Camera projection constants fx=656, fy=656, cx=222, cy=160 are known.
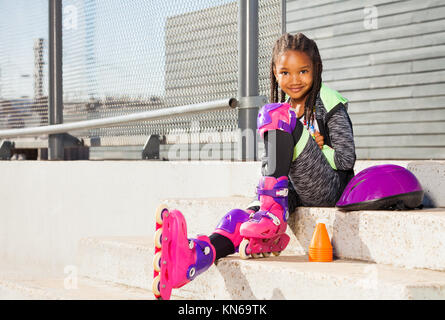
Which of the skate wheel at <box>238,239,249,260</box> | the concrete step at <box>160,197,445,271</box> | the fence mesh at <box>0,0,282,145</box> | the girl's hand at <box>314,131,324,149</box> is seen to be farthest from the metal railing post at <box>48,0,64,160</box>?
the skate wheel at <box>238,239,249,260</box>

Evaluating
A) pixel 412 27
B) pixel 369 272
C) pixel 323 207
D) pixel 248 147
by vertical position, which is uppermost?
pixel 412 27

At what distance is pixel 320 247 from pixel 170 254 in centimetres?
64

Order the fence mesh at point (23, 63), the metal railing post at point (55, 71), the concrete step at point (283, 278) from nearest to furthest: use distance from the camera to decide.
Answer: the concrete step at point (283, 278) < the metal railing post at point (55, 71) < the fence mesh at point (23, 63)

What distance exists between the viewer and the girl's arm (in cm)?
295

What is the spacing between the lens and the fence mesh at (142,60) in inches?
167

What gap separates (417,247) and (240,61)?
6.24ft

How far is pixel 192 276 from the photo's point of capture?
2.55 meters

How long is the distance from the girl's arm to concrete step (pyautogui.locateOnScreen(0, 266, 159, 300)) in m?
1.07

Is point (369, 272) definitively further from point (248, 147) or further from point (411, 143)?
point (411, 143)

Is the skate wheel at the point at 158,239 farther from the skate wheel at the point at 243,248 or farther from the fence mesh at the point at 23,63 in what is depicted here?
the fence mesh at the point at 23,63

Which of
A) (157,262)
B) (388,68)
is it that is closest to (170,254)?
(157,262)

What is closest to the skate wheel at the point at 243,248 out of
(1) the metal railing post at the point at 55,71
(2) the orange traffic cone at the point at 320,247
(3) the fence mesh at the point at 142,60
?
(2) the orange traffic cone at the point at 320,247
